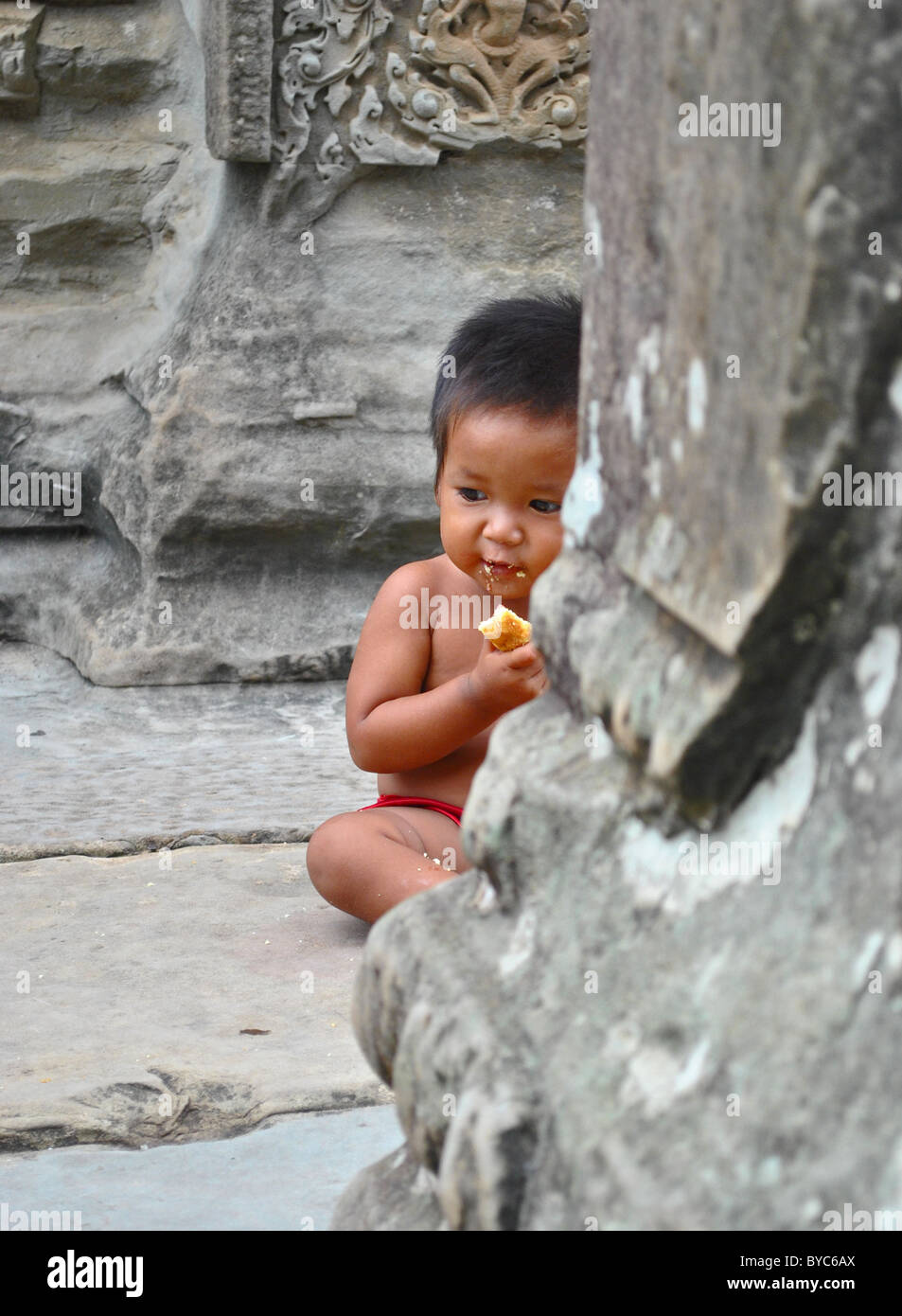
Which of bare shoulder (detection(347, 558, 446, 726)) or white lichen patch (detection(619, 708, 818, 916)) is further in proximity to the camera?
bare shoulder (detection(347, 558, 446, 726))

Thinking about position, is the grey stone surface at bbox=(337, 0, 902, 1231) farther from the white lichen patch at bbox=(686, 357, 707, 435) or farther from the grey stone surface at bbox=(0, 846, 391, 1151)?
the grey stone surface at bbox=(0, 846, 391, 1151)

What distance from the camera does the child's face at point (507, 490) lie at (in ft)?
6.15

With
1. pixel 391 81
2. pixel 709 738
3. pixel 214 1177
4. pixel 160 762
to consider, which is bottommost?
pixel 160 762

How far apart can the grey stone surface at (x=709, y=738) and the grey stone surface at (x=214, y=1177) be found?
0.53 meters

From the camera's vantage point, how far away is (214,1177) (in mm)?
1408

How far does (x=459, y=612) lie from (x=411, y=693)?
0.13m

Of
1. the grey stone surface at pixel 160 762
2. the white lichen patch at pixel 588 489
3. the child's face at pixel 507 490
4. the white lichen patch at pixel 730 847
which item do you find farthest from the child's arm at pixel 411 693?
the white lichen patch at pixel 730 847

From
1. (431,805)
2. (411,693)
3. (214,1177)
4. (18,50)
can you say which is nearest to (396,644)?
(411,693)

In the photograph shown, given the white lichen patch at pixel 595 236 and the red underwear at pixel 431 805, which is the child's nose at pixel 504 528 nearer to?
the red underwear at pixel 431 805

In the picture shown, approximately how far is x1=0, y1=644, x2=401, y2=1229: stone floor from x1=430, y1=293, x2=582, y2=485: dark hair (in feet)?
2.23

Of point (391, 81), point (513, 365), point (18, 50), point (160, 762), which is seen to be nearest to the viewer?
point (513, 365)

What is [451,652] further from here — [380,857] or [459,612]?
[380,857]

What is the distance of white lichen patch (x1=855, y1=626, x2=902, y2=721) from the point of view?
2.22 feet

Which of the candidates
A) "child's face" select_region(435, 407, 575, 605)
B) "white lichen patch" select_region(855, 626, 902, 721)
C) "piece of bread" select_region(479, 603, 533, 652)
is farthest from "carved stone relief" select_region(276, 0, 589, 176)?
"white lichen patch" select_region(855, 626, 902, 721)
